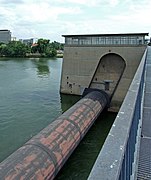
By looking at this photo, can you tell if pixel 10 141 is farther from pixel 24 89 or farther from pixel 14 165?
pixel 24 89

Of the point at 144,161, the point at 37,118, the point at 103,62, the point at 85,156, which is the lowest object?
the point at 85,156

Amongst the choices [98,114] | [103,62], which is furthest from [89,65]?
[98,114]

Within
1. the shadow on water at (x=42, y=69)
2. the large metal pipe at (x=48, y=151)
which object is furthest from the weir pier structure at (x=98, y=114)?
the shadow on water at (x=42, y=69)

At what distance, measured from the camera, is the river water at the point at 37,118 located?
489 inches

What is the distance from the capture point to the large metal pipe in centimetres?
835

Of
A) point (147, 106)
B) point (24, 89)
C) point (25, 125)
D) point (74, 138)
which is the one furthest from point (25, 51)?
point (147, 106)

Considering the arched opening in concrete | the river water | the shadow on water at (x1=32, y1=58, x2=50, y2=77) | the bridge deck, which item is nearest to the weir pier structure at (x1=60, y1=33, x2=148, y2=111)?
the arched opening in concrete

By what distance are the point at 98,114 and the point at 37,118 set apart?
15.4ft

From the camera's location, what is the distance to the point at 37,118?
18.5 metres

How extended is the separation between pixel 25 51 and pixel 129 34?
2402 inches

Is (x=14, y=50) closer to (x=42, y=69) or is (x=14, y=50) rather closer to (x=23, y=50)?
(x=23, y=50)

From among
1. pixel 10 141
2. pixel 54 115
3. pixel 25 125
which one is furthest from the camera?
pixel 54 115

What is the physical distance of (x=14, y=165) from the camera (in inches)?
334

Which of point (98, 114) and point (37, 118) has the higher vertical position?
point (98, 114)
